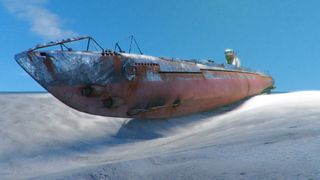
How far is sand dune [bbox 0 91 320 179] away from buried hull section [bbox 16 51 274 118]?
0.32 metres

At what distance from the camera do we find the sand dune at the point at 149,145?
2513mm

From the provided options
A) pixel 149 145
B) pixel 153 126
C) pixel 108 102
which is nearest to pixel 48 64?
pixel 108 102

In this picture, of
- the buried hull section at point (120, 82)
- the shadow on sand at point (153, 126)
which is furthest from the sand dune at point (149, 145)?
the buried hull section at point (120, 82)

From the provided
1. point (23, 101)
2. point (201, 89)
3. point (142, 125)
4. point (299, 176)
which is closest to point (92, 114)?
point (142, 125)

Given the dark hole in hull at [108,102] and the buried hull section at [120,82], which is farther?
the dark hole in hull at [108,102]

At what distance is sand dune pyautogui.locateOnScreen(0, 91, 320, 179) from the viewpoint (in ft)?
8.24

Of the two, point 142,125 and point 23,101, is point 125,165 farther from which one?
point 23,101

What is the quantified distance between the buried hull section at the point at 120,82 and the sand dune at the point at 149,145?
32 centimetres

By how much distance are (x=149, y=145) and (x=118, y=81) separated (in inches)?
88.6

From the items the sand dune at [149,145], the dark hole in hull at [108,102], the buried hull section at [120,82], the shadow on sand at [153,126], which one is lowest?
the sand dune at [149,145]

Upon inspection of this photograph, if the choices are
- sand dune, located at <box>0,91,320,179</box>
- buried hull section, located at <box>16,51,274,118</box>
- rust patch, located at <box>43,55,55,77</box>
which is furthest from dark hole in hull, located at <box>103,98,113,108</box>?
rust patch, located at <box>43,55,55,77</box>

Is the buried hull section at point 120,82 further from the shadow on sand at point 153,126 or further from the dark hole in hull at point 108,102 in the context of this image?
the shadow on sand at point 153,126

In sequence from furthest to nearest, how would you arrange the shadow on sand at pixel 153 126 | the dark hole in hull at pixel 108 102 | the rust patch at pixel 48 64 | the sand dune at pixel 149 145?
the dark hole in hull at pixel 108 102, the shadow on sand at pixel 153 126, the rust patch at pixel 48 64, the sand dune at pixel 149 145

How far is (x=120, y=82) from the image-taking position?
726 centimetres
